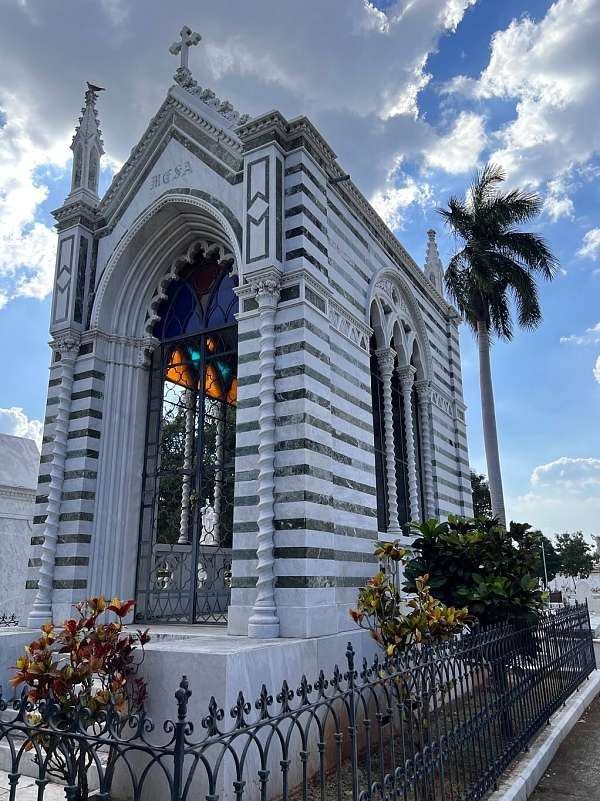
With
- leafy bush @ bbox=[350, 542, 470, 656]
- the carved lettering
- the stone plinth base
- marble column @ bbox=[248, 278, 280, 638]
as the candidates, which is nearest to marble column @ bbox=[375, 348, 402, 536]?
leafy bush @ bbox=[350, 542, 470, 656]

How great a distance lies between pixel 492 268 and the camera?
60.0 ft

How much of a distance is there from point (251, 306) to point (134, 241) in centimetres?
357

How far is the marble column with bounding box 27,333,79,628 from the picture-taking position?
32.3 feet

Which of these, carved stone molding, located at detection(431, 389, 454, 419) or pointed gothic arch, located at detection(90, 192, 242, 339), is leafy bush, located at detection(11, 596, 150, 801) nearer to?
pointed gothic arch, located at detection(90, 192, 242, 339)

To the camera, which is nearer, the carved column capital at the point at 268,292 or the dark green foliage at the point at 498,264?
the carved column capital at the point at 268,292

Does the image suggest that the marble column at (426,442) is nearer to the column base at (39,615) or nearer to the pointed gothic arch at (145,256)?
the pointed gothic arch at (145,256)

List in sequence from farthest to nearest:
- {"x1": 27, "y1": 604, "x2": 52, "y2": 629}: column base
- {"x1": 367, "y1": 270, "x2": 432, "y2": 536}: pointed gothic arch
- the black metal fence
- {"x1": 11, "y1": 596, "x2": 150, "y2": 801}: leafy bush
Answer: {"x1": 367, "y1": 270, "x2": 432, "y2": 536}: pointed gothic arch, {"x1": 27, "y1": 604, "x2": 52, "y2": 629}: column base, {"x1": 11, "y1": 596, "x2": 150, "y2": 801}: leafy bush, the black metal fence

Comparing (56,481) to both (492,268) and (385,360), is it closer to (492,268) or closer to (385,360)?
(385,360)

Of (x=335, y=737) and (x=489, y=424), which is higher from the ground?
(x=489, y=424)

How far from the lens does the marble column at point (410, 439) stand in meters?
13.8

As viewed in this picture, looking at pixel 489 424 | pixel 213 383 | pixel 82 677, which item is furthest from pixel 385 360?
pixel 82 677

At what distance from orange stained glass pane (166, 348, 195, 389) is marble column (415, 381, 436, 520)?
5516 mm

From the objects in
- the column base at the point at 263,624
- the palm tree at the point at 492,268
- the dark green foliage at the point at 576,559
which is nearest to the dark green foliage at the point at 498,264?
the palm tree at the point at 492,268

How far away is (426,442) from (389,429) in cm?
231
